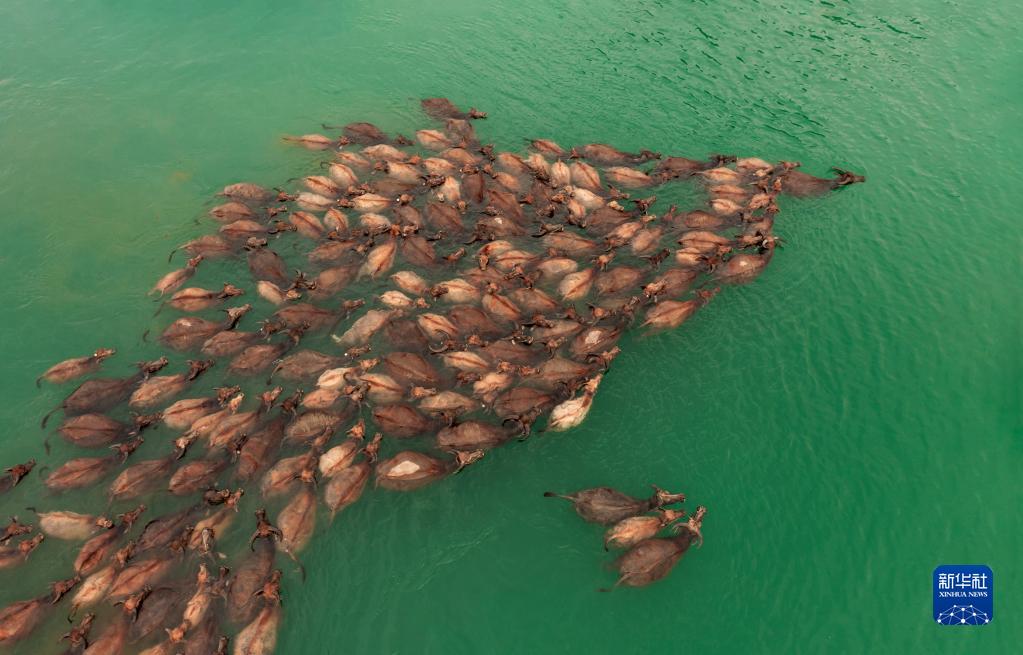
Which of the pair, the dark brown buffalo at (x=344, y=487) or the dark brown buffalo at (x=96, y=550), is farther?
the dark brown buffalo at (x=344, y=487)

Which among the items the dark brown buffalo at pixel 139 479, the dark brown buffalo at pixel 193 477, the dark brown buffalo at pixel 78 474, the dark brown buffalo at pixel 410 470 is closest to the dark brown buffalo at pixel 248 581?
the dark brown buffalo at pixel 193 477

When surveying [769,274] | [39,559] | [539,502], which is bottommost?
[39,559]

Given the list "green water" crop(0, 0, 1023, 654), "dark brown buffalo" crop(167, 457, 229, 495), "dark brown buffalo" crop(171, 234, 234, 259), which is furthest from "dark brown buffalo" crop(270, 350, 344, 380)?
"dark brown buffalo" crop(171, 234, 234, 259)

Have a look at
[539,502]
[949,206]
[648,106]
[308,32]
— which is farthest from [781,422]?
[308,32]

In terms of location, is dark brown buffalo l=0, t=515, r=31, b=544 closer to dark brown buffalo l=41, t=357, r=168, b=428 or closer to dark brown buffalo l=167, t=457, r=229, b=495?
dark brown buffalo l=167, t=457, r=229, b=495

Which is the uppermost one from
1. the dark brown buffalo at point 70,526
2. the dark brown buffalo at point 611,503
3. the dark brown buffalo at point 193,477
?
the dark brown buffalo at point 611,503

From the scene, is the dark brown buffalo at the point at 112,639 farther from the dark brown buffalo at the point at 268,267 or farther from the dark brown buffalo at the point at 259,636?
the dark brown buffalo at the point at 268,267

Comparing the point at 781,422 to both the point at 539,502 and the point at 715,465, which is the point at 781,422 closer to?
the point at 715,465
